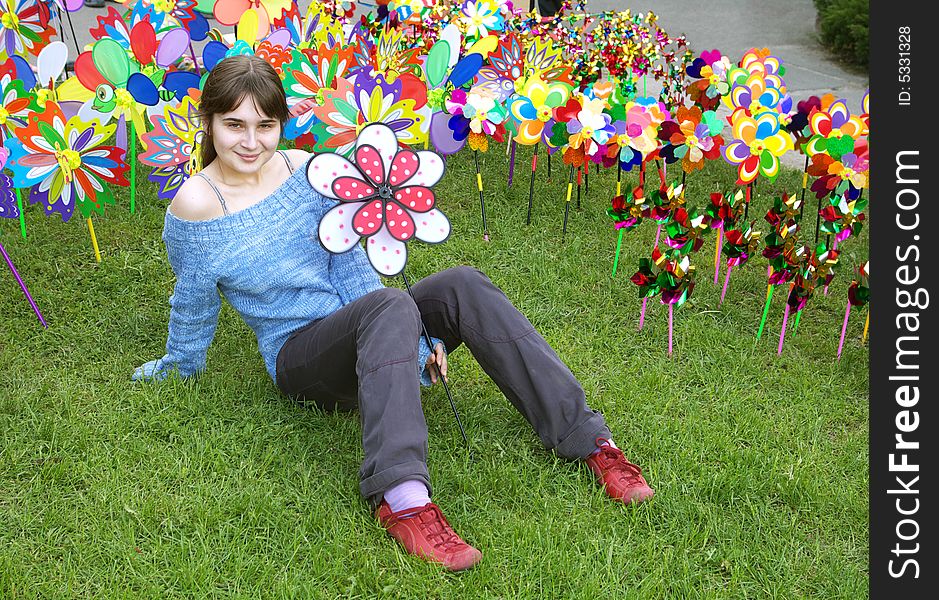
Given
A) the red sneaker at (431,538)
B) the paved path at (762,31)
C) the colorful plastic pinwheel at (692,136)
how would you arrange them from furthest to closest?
the paved path at (762,31)
the colorful plastic pinwheel at (692,136)
the red sneaker at (431,538)

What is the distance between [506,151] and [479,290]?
234 centimetres

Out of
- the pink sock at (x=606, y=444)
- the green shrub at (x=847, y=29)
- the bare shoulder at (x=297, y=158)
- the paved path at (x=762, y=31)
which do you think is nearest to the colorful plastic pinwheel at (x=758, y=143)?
the pink sock at (x=606, y=444)

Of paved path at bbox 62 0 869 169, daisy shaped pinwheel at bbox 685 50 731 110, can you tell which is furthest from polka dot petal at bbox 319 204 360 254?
paved path at bbox 62 0 869 169

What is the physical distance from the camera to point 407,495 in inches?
79.7

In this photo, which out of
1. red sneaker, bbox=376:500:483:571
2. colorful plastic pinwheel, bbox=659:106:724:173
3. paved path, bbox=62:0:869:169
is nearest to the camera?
red sneaker, bbox=376:500:483:571

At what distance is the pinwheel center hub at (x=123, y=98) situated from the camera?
3168 mm

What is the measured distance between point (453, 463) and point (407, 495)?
12.5 inches

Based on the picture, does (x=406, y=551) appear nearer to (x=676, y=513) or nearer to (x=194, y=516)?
(x=194, y=516)

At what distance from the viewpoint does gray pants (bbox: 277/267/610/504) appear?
205cm

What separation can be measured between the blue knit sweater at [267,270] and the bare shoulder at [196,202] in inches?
0.7

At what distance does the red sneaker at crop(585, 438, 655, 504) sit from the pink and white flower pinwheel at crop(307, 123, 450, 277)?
24.8 inches

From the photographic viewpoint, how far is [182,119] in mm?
3191

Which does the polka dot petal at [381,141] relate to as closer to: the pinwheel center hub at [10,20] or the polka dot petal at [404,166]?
the polka dot petal at [404,166]

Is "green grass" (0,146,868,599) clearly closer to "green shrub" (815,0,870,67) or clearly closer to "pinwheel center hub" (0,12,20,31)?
"pinwheel center hub" (0,12,20,31)
